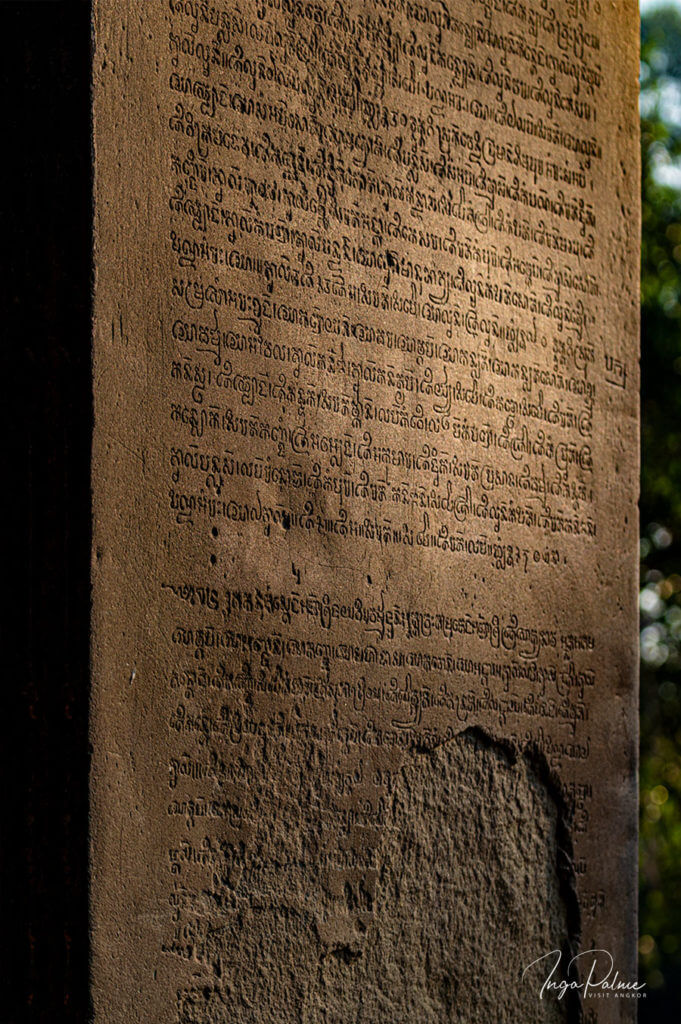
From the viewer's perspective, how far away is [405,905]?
2.82 meters

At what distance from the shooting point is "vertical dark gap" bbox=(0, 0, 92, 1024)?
2332 mm

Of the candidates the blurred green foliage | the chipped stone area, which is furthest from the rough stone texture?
the blurred green foliage

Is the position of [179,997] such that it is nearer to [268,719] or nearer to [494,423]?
[268,719]

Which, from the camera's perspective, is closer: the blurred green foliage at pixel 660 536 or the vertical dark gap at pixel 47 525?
the vertical dark gap at pixel 47 525

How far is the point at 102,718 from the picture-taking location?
2.32 meters

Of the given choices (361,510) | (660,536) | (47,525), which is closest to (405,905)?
(361,510)

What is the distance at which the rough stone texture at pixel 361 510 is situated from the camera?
7.99ft

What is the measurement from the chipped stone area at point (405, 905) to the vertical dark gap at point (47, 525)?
29 centimetres

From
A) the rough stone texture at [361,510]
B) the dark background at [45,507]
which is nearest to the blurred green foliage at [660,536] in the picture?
the rough stone texture at [361,510]

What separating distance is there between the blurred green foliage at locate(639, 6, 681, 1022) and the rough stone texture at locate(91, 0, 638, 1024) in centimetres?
469

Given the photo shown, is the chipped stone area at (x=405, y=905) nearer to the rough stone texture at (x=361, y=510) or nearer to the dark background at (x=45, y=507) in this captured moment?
the rough stone texture at (x=361, y=510)

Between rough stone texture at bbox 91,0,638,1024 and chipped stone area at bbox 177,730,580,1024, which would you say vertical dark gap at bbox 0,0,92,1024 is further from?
chipped stone area at bbox 177,730,580,1024

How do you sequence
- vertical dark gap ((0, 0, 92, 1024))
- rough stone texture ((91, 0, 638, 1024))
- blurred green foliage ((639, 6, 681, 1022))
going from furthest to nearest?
1. blurred green foliage ((639, 6, 681, 1022))
2. rough stone texture ((91, 0, 638, 1024))
3. vertical dark gap ((0, 0, 92, 1024))

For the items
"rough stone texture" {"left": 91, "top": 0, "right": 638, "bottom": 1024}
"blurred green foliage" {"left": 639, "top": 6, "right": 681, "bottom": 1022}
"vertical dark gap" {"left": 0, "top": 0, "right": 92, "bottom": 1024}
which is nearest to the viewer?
"vertical dark gap" {"left": 0, "top": 0, "right": 92, "bottom": 1024}
